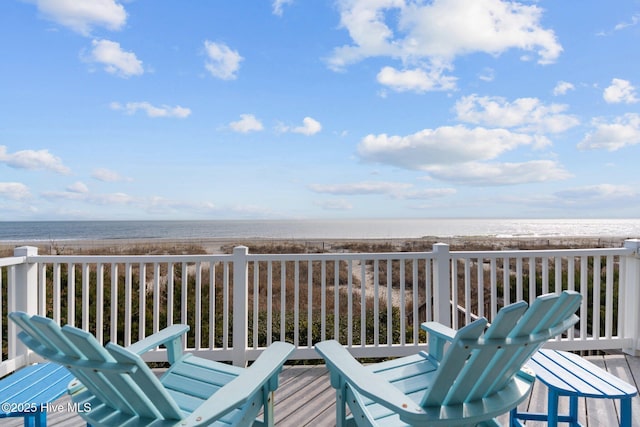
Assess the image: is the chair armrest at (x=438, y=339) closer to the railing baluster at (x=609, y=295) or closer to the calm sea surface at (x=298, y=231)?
the railing baluster at (x=609, y=295)

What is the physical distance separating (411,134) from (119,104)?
911cm

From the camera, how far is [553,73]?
877 cm

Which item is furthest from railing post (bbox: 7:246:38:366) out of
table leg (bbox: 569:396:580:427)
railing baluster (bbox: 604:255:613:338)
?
railing baluster (bbox: 604:255:613:338)

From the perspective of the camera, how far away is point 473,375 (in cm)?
122

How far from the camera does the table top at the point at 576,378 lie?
1644 mm

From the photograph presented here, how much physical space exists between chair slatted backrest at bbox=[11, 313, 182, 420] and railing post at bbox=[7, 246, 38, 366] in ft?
7.77

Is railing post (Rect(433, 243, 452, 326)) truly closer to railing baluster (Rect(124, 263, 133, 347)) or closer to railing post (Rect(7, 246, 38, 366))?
railing baluster (Rect(124, 263, 133, 347))

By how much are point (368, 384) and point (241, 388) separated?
426 millimetres

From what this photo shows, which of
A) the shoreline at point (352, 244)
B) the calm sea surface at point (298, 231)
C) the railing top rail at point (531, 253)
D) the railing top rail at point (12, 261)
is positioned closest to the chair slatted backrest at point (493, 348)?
the railing top rail at point (531, 253)

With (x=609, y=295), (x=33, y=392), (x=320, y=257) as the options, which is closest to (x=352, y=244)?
(x=609, y=295)

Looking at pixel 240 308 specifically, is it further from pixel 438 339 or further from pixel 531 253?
pixel 531 253

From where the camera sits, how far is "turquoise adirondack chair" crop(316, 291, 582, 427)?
116 centimetres

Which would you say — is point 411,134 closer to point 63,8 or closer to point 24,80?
point 63,8

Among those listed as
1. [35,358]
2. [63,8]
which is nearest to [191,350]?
[35,358]
